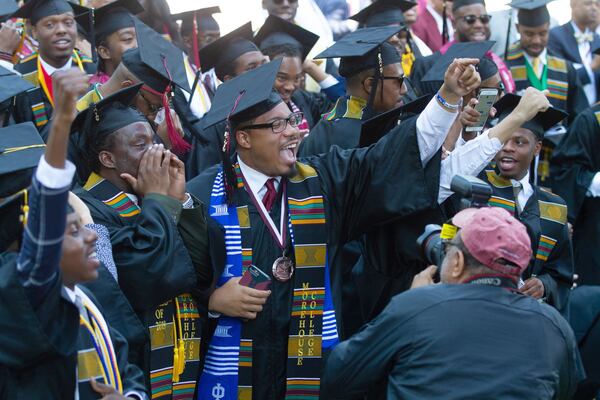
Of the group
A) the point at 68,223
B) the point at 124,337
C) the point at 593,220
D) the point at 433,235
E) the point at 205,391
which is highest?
the point at 68,223

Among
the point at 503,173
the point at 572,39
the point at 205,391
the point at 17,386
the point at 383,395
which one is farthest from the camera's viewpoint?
the point at 572,39

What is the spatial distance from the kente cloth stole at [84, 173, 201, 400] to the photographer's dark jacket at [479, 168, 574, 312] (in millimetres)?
2104

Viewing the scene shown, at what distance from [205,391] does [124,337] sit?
0.93 meters

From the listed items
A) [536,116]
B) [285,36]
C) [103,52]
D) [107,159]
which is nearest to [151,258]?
[107,159]

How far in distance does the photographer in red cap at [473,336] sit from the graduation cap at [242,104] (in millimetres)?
1660

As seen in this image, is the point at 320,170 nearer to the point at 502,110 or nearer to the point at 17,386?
the point at 502,110

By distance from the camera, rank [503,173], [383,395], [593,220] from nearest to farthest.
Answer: [383,395] → [503,173] → [593,220]

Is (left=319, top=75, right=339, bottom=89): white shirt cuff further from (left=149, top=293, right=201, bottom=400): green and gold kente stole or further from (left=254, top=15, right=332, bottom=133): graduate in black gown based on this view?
(left=149, top=293, right=201, bottom=400): green and gold kente stole

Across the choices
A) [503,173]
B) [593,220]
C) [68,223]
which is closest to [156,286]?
[68,223]

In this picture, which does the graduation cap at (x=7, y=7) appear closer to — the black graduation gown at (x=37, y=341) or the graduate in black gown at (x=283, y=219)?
the graduate in black gown at (x=283, y=219)

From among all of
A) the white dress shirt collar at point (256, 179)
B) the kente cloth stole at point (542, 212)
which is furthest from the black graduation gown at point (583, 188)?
the white dress shirt collar at point (256, 179)

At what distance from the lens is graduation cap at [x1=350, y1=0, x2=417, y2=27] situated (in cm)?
854

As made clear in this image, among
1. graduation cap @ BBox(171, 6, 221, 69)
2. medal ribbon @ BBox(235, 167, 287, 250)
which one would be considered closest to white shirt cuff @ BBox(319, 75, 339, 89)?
graduation cap @ BBox(171, 6, 221, 69)

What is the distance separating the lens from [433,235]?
4492 mm
